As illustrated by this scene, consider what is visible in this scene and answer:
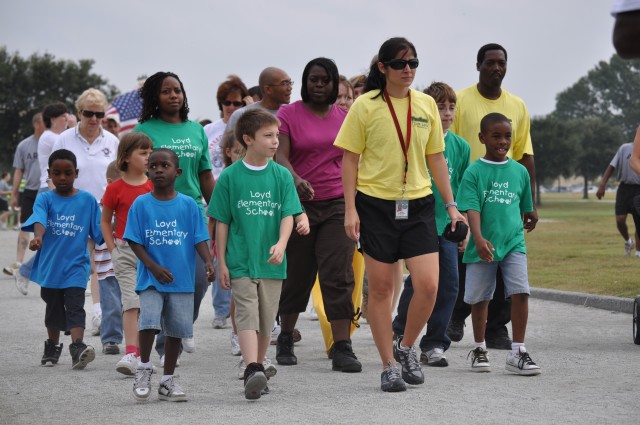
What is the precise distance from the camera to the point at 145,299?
282 inches

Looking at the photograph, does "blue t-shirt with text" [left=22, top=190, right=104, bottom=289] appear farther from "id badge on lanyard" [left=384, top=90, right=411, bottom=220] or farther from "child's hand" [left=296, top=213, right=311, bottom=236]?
"id badge on lanyard" [left=384, top=90, right=411, bottom=220]

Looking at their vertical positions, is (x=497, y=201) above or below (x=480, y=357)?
above

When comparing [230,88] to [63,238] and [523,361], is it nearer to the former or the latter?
[63,238]

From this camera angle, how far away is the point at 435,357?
333 inches

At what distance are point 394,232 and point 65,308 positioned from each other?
271 centimetres

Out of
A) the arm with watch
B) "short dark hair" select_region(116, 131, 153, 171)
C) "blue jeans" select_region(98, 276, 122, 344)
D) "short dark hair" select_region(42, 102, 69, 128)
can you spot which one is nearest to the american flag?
"short dark hair" select_region(42, 102, 69, 128)

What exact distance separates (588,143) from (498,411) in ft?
333

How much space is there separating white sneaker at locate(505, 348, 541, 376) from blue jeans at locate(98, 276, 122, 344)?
3.15 metres

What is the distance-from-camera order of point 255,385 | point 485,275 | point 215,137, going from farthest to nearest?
point 215,137
point 485,275
point 255,385

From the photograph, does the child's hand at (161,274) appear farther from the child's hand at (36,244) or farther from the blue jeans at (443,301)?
the blue jeans at (443,301)

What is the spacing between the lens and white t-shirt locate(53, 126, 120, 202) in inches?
425

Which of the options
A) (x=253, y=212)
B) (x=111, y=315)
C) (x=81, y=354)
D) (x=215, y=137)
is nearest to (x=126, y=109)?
(x=215, y=137)

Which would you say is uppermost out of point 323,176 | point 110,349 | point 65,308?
point 323,176

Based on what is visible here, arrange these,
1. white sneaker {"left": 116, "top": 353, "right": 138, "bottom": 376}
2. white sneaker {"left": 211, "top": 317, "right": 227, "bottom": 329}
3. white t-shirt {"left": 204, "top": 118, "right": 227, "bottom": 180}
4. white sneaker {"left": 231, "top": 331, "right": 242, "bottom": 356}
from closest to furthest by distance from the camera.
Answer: white sneaker {"left": 116, "top": 353, "right": 138, "bottom": 376} → white sneaker {"left": 231, "top": 331, "right": 242, "bottom": 356} → white sneaker {"left": 211, "top": 317, "right": 227, "bottom": 329} → white t-shirt {"left": 204, "top": 118, "right": 227, "bottom": 180}
